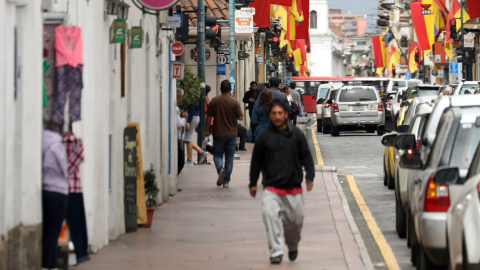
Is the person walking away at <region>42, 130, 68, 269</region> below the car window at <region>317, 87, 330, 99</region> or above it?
below

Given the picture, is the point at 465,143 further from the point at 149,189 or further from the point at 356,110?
the point at 356,110

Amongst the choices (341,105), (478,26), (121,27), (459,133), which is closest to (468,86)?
(341,105)

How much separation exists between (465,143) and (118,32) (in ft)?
15.4

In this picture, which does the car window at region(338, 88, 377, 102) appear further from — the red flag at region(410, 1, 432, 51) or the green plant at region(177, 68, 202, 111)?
the red flag at region(410, 1, 432, 51)

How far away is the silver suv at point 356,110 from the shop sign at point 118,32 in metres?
25.8

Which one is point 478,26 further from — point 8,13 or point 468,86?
point 8,13

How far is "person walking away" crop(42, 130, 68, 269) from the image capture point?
9070mm

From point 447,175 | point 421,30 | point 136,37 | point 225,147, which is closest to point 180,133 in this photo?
point 225,147

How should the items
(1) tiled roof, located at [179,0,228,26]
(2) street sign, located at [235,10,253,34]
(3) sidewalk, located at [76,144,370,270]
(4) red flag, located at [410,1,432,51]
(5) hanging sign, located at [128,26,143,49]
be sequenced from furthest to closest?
(4) red flag, located at [410,1,432,51] < (1) tiled roof, located at [179,0,228,26] < (2) street sign, located at [235,10,253,34] < (5) hanging sign, located at [128,26,143,49] < (3) sidewalk, located at [76,144,370,270]

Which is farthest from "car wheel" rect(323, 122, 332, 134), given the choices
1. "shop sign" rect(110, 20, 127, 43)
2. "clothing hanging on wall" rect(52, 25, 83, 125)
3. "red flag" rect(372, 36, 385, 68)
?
"red flag" rect(372, 36, 385, 68)

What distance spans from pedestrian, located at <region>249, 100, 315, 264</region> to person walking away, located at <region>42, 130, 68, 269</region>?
2282 millimetres

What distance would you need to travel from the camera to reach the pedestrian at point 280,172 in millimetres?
10625

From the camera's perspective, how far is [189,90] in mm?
23891

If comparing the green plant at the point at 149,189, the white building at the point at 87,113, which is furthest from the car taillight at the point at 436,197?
the green plant at the point at 149,189
